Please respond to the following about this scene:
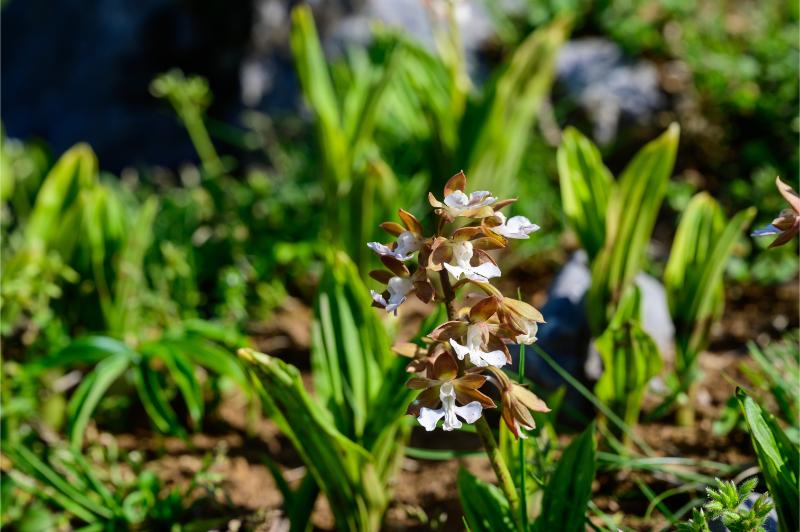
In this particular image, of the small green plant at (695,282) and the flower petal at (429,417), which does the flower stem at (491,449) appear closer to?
the flower petal at (429,417)

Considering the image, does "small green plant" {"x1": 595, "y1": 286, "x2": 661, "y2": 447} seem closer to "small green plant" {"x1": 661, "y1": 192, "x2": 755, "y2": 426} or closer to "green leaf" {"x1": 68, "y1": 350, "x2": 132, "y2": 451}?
"small green plant" {"x1": 661, "y1": 192, "x2": 755, "y2": 426}

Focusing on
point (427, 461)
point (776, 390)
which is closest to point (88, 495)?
point (427, 461)

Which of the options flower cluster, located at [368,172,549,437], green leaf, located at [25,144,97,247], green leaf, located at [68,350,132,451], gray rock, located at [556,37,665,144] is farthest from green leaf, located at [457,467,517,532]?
gray rock, located at [556,37,665,144]

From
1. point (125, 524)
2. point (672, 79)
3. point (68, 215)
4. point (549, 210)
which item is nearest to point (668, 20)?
point (672, 79)

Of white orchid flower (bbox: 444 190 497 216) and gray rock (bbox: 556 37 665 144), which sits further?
gray rock (bbox: 556 37 665 144)

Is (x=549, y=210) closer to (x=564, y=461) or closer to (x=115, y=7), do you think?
(x=564, y=461)

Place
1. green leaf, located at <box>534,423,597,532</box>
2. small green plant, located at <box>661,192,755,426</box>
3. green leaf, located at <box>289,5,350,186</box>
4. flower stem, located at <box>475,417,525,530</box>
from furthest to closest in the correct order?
green leaf, located at <box>289,5,350,186</box>
small green plant, located at <box>661,192,755,426</box>
green leaf, located at <box>534,423,597,532</box>
flower stem, located at <box>475,417,525,530</box>

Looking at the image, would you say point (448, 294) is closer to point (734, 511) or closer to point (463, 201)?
point (463, 201)
